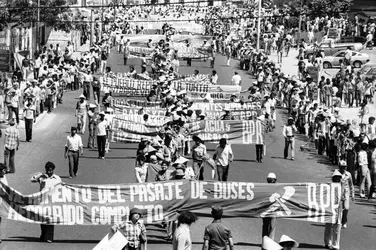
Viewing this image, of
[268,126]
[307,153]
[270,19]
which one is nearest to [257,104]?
[268,126]

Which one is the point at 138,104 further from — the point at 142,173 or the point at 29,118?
the point at 142,173

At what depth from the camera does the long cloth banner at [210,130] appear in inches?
1075

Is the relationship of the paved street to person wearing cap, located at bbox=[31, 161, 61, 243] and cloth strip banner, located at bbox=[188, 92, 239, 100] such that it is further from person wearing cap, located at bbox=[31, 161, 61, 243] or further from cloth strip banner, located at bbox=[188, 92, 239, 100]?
cloth strip banner, located at bbox=[188, 92, 239, 100]

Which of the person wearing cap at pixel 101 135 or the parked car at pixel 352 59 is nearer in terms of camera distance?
the person wearing cap at pixel 101 135

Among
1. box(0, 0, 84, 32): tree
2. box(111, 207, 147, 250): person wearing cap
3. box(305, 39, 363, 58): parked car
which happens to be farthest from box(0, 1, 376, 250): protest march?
box(0, 0, 84, 32): tree

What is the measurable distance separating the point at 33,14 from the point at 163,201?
1438 inches

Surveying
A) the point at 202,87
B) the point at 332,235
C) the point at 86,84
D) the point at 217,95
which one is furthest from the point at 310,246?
the point at 202,87

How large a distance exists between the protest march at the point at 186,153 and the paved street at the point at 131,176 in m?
0.06

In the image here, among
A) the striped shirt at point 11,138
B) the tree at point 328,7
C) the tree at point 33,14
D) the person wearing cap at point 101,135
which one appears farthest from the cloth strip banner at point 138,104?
the tree at point 328,7

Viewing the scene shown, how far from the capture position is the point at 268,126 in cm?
3338

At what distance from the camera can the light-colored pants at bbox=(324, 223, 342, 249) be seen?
57.1ft

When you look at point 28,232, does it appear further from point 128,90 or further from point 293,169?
point 128,90

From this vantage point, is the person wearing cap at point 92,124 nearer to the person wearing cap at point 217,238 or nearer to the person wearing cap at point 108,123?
the person wearing cap at point 108,123

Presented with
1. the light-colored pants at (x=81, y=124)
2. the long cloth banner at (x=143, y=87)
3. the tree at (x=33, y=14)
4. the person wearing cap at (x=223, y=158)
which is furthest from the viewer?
the tree at (x=33, y=14)
